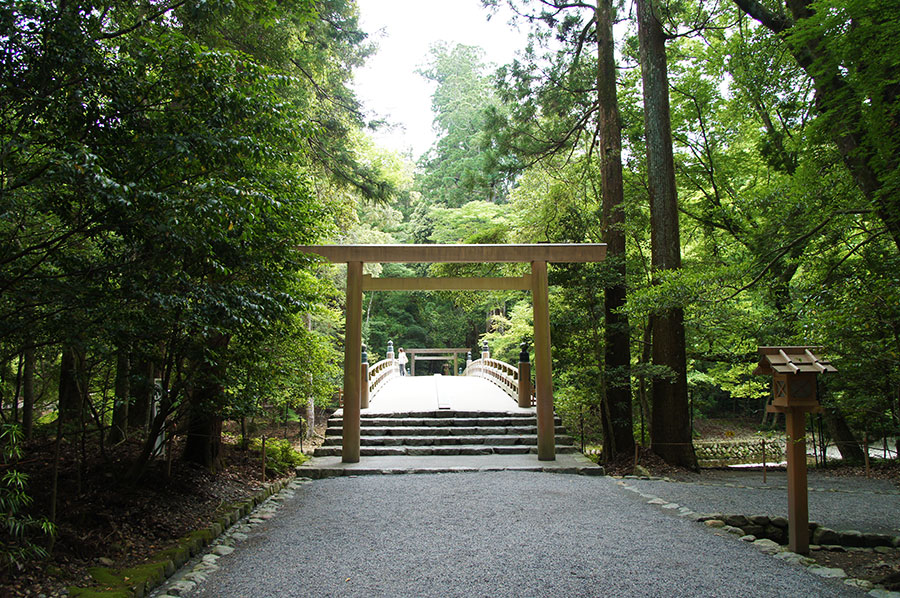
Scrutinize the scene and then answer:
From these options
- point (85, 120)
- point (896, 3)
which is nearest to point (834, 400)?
point (896, 3)

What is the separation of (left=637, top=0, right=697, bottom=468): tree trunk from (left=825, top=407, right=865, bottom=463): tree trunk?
361cm

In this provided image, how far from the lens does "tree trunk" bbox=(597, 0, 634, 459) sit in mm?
8508

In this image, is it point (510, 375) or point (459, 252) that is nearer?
point (459, 252)

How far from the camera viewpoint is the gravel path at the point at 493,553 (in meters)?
3.27

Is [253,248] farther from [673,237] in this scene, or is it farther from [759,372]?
[673,237]

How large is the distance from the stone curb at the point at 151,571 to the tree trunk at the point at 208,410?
0.98m

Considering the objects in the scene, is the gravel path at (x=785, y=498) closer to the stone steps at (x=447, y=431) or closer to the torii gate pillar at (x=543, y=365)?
the torii gate pillar at (x=543, y=365)

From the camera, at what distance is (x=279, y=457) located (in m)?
7.61

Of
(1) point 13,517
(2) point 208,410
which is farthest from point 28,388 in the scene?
(1) point 13,517

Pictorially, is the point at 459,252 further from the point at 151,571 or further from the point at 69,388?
the point at 151,571

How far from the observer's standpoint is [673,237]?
7.72 m

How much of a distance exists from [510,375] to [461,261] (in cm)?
630

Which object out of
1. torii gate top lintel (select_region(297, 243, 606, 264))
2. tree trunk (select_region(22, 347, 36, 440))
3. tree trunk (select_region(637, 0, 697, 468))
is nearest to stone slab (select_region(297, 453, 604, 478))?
tree trunk (select_region(637, 0, 697, 468))

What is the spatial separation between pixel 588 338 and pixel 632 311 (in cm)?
225
